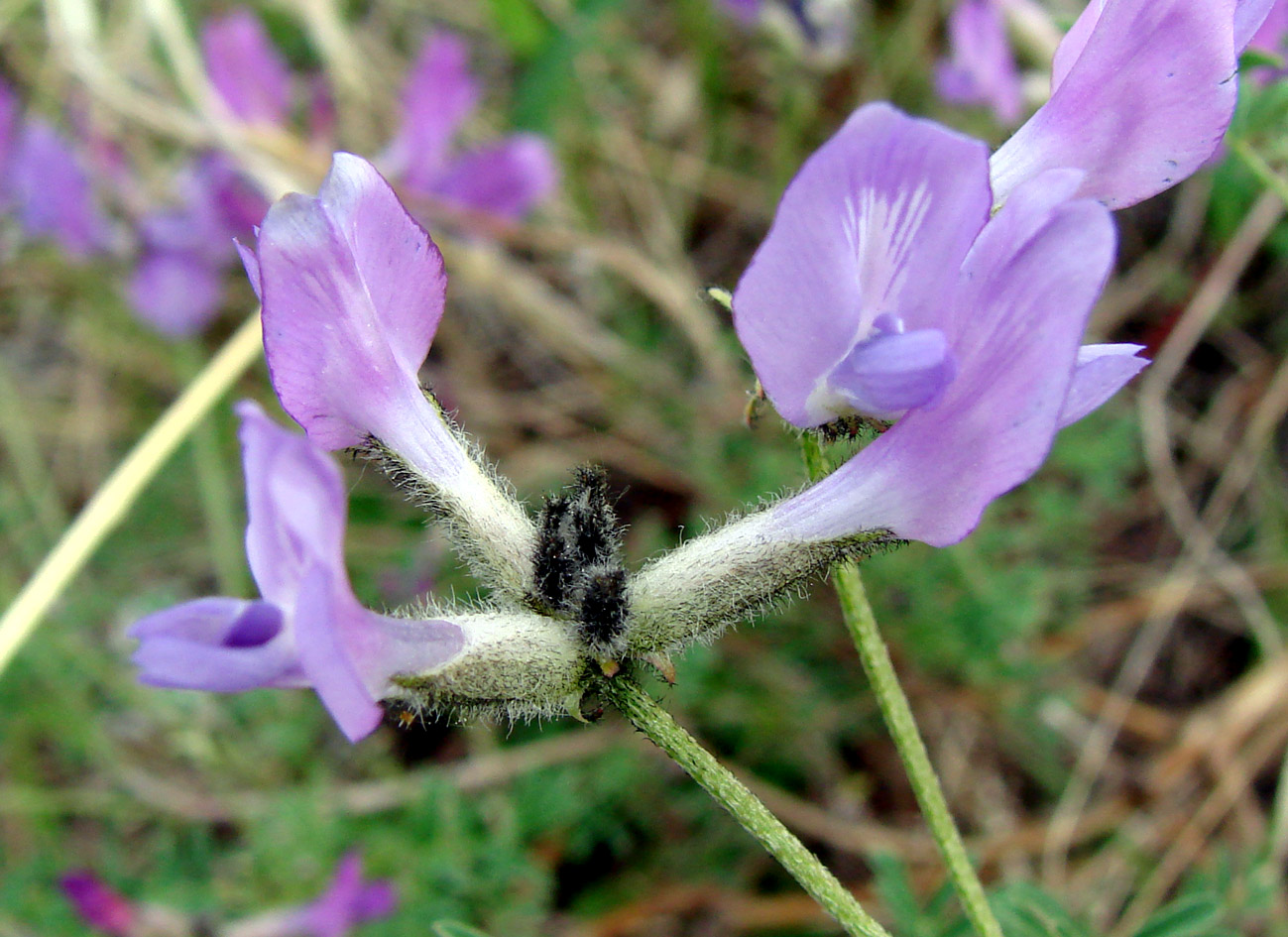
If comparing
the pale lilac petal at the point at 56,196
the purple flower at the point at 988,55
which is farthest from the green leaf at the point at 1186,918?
the pale lilac petal at the point at 56,196

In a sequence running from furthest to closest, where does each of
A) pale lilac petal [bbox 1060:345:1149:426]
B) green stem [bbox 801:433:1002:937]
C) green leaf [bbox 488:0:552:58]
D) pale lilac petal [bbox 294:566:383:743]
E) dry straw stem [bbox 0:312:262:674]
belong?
green leaf [bbox 488:0:552:58] < dry straw stem [bbox 0:312:262:674] < green stem [bbox 801:433:1002:937] < pale lilac petal [bbox 1060:345:1149:426] < pale lilac petal [bbox 294:566:383:743]

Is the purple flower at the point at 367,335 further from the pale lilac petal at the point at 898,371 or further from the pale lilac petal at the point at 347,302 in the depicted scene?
the pale lilac petal at the point at 898,371

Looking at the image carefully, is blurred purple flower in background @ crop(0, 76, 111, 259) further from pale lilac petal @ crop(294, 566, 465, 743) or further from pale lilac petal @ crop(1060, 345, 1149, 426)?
pale lilac petal @ crop(1060, 345, 1149, 426)

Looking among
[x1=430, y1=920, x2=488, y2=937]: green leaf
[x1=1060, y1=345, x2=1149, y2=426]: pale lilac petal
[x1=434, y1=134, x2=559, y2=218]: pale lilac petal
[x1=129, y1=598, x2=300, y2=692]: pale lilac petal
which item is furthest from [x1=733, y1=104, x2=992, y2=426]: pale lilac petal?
[x1=434, y1=134, x2=559, y2=218]: pale lilac petal

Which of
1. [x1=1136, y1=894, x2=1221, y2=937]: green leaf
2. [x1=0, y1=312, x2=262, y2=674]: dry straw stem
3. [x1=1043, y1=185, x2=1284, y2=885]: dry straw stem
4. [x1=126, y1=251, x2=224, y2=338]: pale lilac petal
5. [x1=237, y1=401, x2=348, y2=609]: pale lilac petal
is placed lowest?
[x1=1043, y1=185, x2=1284, y2=885]: dry straw stem

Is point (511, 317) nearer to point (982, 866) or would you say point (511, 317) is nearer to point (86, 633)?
point (86, 633)

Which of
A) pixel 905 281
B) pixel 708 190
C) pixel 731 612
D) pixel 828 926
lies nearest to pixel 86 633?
pixel 828 926

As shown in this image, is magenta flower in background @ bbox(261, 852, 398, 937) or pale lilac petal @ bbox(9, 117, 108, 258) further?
pale lilac petal @ bbox(9, 117, 108, 258)
